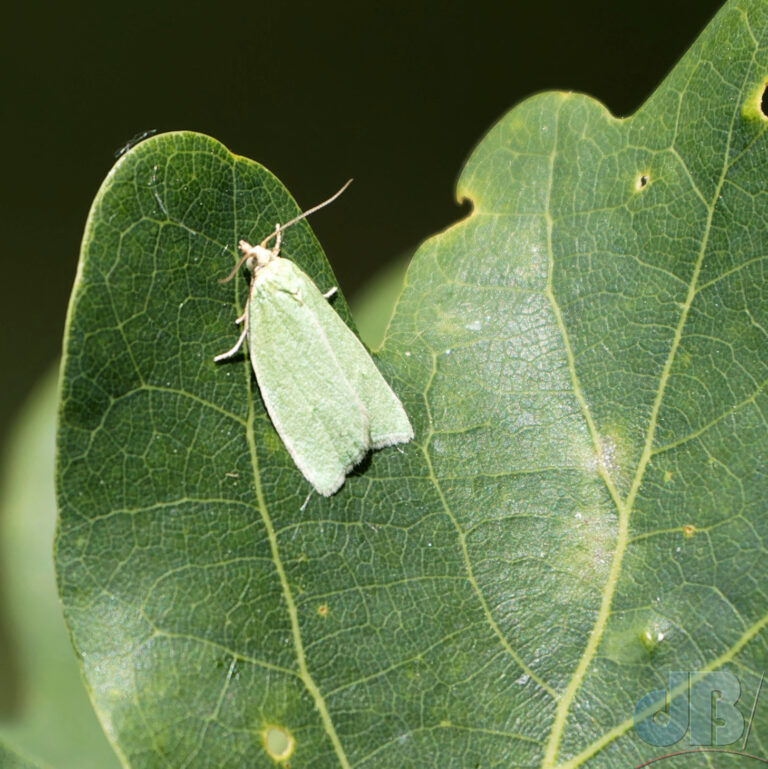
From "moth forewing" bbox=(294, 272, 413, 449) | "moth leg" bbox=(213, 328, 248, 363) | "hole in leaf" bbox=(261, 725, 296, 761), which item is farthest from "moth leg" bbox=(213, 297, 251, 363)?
"hole in leaf" bbox=(261, 725, 296, 761)

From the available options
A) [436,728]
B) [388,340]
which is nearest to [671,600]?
[436,728]

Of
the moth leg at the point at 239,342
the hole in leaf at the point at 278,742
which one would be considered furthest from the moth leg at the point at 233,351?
the hole in leaf at the point at 278,742

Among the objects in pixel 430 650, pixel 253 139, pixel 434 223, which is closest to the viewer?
pixel 430 650

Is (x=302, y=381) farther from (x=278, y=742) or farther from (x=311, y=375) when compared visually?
(x=278, y=742)

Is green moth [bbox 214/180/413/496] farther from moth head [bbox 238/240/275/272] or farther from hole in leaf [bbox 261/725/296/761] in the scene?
hole in leaf [bbox 261/725/296/761]

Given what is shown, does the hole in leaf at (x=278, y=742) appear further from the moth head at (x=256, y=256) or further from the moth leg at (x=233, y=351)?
the moth head at (x=256, y=256)

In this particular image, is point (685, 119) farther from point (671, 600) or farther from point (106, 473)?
point (106, 473)
